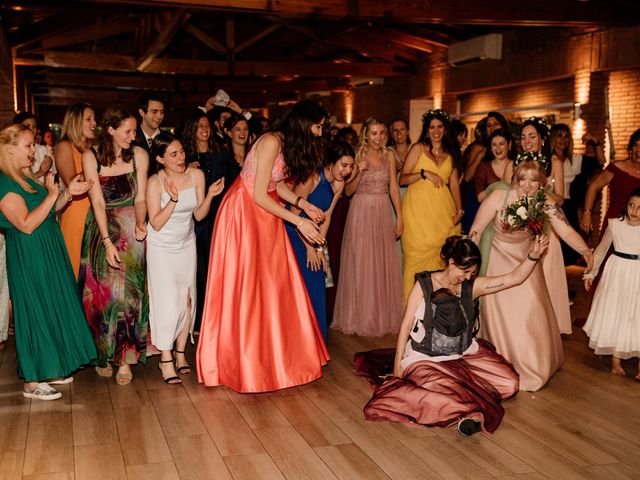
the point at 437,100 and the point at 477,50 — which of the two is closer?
the point at 477,50

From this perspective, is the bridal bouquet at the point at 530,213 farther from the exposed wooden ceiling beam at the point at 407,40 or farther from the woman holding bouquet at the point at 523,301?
the exposed wooden ceiling beam at the point at 407,40

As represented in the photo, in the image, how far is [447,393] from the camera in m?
3.57

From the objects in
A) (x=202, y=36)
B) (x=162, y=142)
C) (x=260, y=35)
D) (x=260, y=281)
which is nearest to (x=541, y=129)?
(x=260, y=281)

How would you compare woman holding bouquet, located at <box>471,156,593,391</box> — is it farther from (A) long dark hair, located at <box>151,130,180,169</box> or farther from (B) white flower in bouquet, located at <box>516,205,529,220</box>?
(A) long dark hair, located at <box>151,130,180,169</box>

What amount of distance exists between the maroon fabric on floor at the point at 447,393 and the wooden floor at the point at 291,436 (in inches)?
3.0

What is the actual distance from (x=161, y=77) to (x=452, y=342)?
1551cm

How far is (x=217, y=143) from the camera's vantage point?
5.52m

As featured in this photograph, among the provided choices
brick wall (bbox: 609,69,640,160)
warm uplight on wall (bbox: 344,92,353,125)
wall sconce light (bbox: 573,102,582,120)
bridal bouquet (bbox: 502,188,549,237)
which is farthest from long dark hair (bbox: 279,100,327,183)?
warm uplight on wall (bbox: 344,92,353,125)

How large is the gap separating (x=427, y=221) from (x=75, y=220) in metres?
2.72

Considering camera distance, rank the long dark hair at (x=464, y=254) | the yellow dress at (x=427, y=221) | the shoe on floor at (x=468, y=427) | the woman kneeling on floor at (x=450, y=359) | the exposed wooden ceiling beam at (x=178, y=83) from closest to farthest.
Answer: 1. the shoe on floor at (x=468, y=427)
2. the woman kneeling on floor at (x=450, y=359)
3. the long dark hair at (x=464, y=254)
4. the yellow dress at (x=427, y=221)
5. the exposed wooden ceiling beam at (x=178, y=83)

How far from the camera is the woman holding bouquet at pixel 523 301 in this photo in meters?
4.25

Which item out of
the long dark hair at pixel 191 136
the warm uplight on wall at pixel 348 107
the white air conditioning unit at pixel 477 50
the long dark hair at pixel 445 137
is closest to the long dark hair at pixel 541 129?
the long dark hair at pixel 445 137

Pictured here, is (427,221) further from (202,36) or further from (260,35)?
(202,36)

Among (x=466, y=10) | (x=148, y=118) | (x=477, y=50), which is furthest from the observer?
(x=477, y=50)
